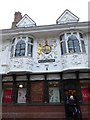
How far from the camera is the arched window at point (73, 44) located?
1249 centimetres

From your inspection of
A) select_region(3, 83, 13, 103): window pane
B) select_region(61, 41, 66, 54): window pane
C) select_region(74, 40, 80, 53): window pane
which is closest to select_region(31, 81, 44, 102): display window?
select_region(3, 83, 13, 103): window pane

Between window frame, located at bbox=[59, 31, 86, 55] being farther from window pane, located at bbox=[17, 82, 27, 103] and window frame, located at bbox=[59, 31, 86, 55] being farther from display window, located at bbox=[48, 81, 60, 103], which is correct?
window pane, located at bbox=[17, 82, 27, 103]

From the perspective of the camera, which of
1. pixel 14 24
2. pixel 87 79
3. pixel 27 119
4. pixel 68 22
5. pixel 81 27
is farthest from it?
pixel 14 24

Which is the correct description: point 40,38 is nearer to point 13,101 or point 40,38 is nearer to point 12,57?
point 12,57

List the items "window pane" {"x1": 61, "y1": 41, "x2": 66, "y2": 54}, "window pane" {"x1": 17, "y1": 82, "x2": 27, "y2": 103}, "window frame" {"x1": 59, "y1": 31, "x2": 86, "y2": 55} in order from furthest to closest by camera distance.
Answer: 1. "window pane" {"x1": 61, "y1": 41, "x2": 66, "y2": 54}
2. "window frame" {"x1": 59, "y1": 31, "x2": 86, "y2": 55}
3. "window pane" {"x1": 17, "y1": 82, "x2": 27, "y2": 103}

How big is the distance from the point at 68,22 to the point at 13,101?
8017 mm

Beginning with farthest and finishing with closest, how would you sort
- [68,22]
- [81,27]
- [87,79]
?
[68,22], [81,27], [87,79]

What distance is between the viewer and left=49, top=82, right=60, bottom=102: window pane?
1205cm

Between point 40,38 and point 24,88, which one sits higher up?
point 40,38

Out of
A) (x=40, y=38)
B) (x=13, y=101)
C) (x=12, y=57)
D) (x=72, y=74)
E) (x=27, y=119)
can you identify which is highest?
(x=40, y=38)

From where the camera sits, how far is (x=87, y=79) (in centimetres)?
1205

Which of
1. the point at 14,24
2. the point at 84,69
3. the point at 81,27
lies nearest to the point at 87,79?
the point at 84,69

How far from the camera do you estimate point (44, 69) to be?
12602 mm

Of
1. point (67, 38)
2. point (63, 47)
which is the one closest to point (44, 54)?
point (63, 47)
